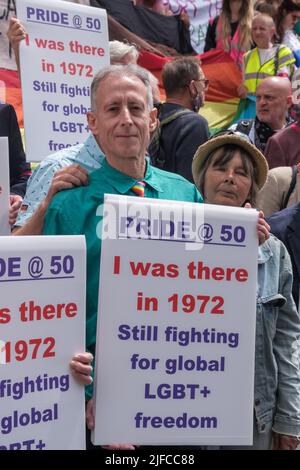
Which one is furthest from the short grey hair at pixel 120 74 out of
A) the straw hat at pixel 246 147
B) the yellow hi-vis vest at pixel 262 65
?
the yellow hi-vis vest at pixel 262 65

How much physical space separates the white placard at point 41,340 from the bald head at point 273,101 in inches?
150

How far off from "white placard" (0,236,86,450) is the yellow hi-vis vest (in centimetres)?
587

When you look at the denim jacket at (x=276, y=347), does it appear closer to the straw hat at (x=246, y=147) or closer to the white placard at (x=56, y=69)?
the straw hat at (x=246, y=147)

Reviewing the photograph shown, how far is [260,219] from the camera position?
3.53 meters

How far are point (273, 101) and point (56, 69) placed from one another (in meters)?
2.15

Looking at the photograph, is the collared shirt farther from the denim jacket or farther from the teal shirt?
the denim jacket

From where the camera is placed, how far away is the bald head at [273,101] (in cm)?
672

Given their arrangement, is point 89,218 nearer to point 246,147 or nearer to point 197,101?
point 246,147

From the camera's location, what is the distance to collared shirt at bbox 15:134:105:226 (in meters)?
3.66

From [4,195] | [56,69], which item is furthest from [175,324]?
[56,69]

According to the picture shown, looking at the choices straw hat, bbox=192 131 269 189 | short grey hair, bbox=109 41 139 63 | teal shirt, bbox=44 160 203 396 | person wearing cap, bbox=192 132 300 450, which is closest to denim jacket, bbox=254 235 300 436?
person wearing cap, bbox=192 132 300 450

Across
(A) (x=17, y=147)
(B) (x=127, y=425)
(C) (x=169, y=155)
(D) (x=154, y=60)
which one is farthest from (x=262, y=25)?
(B) (x=127, y=425)

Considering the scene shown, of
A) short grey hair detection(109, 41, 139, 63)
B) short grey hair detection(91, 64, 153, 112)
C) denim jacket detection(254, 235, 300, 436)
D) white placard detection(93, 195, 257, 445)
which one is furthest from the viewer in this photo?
short grey hair detection(109, 41, 139, 63)
